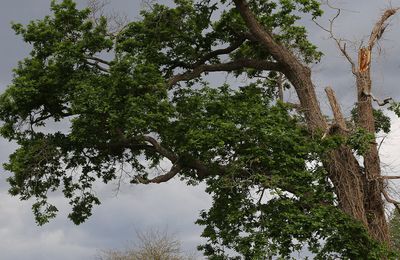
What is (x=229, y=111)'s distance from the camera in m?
18.0

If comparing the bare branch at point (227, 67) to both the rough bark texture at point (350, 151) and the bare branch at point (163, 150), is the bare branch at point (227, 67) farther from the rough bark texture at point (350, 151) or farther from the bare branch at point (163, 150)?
the bare branch at point (163, 150)

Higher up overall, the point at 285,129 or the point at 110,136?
the point at 110,136

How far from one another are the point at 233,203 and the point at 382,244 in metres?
4.38

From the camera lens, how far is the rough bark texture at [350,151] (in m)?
18.5

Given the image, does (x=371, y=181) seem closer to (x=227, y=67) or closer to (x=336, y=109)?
(x=336, y=109)

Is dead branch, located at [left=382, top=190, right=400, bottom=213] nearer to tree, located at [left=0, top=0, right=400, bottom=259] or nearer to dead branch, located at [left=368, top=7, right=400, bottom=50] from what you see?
tree, located at [left=0, top=0, right=400, bottom=259]

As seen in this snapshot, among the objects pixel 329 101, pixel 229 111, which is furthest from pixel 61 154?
pixel 329 101

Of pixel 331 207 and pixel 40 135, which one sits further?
pixel 40 135

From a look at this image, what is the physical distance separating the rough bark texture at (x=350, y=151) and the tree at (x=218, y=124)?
0.15 feet

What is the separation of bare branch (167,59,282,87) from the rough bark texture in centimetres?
60

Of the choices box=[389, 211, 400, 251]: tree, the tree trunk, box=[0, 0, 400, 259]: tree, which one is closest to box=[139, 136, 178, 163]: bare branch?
box=[0, 0, 400, 259]: tree

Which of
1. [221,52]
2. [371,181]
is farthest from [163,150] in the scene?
[371,181]

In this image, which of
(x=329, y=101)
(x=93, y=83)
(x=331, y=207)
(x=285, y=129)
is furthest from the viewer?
(x=329, y=101)

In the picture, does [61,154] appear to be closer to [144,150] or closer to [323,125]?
[144,150]
